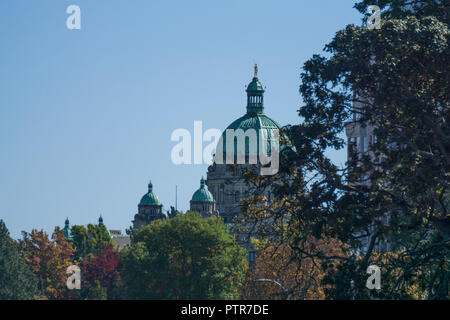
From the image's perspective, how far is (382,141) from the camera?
40.4 m

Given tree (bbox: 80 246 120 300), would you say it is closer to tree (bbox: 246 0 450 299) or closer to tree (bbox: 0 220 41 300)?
tree (bbox: 0 220 41 300)

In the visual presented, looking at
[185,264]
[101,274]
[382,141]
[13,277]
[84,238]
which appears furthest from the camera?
[84,238]

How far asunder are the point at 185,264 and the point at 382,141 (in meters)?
65.3

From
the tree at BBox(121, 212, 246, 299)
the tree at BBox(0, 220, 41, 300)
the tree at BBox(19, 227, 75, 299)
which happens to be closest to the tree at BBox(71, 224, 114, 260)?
the tree at BBox(19, 227, 75, 299)

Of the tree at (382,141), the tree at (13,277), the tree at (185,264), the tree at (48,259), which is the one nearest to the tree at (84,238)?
the tree at (48,259)

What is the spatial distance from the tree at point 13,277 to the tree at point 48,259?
12.4m

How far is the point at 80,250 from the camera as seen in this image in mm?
183625

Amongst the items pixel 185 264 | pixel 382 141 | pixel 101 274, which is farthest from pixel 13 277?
pixel 382 141

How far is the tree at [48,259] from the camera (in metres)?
149

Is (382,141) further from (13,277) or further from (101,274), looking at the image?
(101,274)

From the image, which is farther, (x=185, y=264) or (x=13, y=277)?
(x=13, y=277)

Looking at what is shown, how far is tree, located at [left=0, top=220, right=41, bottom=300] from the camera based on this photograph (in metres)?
126

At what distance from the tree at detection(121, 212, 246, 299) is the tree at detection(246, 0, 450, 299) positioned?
5718cm
